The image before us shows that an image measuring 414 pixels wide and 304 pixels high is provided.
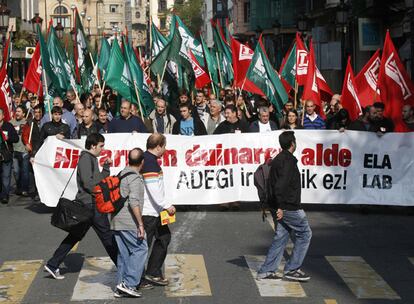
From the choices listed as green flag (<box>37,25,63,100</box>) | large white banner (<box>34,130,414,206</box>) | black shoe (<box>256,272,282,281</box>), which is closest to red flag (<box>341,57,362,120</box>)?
large white banner (<box>34,130,414,206</box>)

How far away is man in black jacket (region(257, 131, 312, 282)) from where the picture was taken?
1105cm

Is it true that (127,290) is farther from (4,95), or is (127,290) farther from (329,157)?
(4,95)

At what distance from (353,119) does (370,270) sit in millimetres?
6596

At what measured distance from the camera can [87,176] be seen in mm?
11266

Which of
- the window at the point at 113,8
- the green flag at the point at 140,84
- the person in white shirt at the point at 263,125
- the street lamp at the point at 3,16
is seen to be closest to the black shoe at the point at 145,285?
the person in white shirt at the point at 263,125

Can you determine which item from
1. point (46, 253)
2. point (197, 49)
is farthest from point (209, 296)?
point (197, 49)

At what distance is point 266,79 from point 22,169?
4.81 meters

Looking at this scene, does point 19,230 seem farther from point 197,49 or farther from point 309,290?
point 197,49

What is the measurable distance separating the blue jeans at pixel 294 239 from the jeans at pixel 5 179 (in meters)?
8.05

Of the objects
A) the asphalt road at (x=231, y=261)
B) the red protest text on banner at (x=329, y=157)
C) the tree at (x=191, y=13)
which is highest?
the tree at (x=191, y=13)

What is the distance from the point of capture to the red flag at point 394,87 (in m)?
17.2

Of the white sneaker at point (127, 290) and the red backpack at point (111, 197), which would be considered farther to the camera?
the white sneaker at point (127, 290)

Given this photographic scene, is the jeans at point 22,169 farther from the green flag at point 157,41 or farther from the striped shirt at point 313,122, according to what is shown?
the green flag at point 157,41

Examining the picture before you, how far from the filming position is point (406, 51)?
33.7 metres
